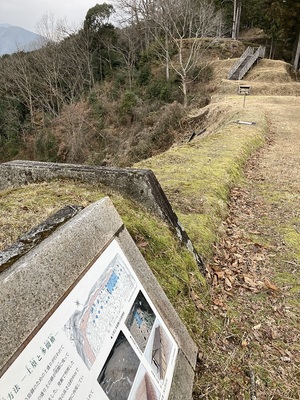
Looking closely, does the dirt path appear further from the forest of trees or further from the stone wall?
the forest of trees

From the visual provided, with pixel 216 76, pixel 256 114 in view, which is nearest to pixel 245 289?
pixel 256 114

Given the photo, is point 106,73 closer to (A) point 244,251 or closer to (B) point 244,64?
(B) point 244,64

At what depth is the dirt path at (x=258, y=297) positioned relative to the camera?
2.15m

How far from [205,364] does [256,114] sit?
11.6 m

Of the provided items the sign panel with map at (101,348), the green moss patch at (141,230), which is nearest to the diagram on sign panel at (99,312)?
the sign panel with map at (101,348)

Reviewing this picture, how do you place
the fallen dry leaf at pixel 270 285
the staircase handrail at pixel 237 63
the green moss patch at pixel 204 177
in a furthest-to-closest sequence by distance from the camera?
1. the staircase handrail at pixel 237 63
2. the green moss patch at pixel 204 177
3. the fallen dry leaf at pixel 270 285

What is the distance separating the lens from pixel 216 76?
983 inches

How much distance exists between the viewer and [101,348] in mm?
1318

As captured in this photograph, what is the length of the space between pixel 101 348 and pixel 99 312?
0.48 feet

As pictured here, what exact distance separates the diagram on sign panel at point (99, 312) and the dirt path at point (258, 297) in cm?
101

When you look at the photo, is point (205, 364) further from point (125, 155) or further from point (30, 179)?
point (125, 155)

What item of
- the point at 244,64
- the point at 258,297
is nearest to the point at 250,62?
the point at 244,64

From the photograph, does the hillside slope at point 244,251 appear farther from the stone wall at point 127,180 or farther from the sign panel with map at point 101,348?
the sign panel with map at point 101,348

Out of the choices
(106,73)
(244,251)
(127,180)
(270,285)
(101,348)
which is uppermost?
(101,348)
